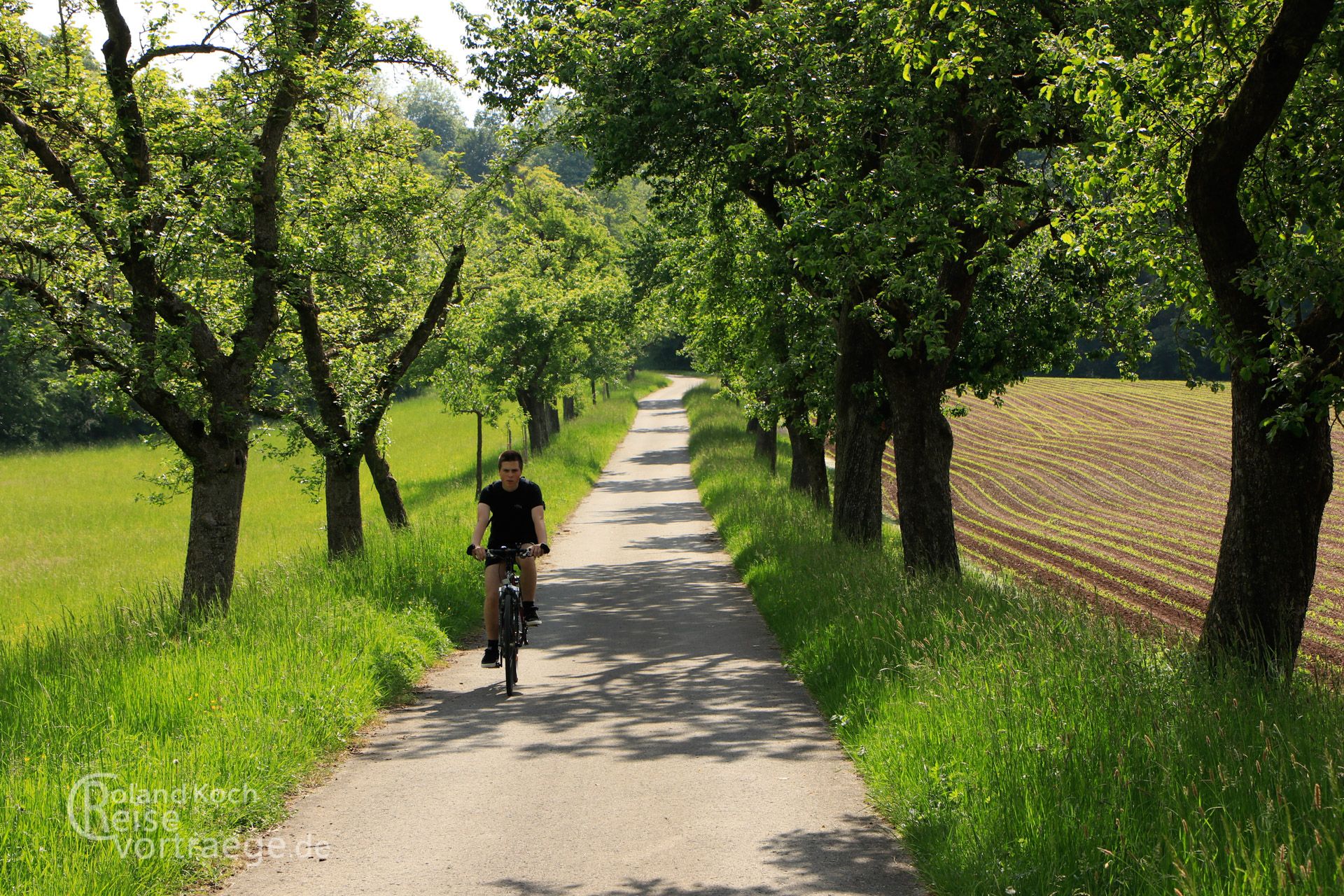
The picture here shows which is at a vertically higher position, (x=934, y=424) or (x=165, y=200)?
(x=165, y=200)

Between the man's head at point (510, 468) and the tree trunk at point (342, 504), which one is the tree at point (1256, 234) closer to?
the man's head at point (510, 468)

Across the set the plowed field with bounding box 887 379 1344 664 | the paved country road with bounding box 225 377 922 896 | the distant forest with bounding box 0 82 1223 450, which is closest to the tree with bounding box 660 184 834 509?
the distant forest with bounding box 0 82 1223 450

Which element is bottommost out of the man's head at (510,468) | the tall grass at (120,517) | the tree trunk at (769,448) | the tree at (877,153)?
the tall grass at (120,517)

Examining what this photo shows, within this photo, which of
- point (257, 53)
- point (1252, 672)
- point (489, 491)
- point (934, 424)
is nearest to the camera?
point (1252, 672)

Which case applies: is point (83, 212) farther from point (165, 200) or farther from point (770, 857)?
point (770, 857)

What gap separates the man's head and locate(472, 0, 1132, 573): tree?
378 cm

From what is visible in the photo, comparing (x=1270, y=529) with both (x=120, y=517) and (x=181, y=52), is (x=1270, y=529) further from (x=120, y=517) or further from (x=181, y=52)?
(x=120, y=517)

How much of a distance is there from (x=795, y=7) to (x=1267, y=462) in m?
8.35

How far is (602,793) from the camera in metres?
6.56

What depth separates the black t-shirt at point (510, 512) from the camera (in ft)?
33.4

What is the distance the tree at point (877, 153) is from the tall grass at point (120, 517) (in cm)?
731

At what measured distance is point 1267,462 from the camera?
7406mm

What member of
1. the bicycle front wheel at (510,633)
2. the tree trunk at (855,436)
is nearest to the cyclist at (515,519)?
the bicycle front wheel at (510,633)

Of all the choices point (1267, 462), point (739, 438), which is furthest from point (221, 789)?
point (739, 438)
